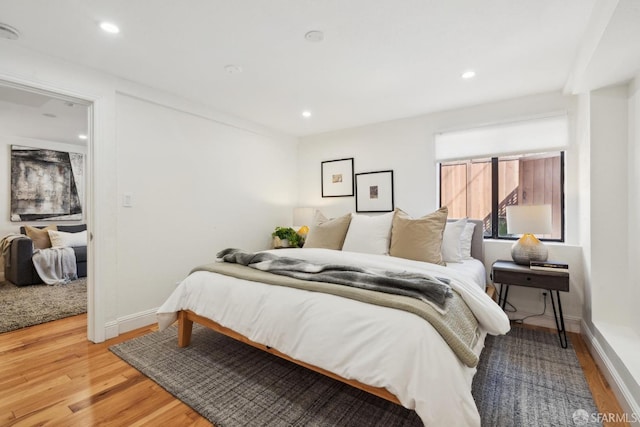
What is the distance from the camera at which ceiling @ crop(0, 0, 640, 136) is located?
171cm

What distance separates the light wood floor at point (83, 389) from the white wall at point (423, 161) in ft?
1.62

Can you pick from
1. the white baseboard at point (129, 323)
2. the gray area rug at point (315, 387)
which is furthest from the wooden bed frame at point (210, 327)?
the white baseboard at point (129, 323)

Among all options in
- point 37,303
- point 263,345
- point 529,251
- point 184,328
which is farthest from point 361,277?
point 37,303

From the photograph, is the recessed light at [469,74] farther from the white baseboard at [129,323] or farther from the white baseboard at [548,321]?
the white baseboard at [129,323]

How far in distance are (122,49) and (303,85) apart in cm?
142

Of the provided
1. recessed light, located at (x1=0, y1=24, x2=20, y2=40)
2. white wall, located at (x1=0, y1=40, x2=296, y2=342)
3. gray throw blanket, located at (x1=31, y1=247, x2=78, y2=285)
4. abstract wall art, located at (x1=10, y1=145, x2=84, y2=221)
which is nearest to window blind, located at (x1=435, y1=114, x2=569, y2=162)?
white wall, located at (x1=0, y1=40, x2=296, y2=342)

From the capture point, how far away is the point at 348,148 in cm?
417

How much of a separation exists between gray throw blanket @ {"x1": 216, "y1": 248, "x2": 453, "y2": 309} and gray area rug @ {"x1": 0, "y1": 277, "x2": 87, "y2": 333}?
2247mm

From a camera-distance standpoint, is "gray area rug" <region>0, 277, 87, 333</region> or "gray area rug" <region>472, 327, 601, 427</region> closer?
"gray area rug" <region>472, 327, 601, 427</region>

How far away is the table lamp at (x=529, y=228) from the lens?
251cm

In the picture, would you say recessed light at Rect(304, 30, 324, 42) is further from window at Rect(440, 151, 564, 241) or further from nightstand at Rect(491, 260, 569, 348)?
nightstand at Rect(491, 260, 569, 348)

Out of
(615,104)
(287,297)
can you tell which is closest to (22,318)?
(287,297)

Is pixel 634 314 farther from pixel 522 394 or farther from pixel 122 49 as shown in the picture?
pixel 122 49

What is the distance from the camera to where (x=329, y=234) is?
10.7 ft
